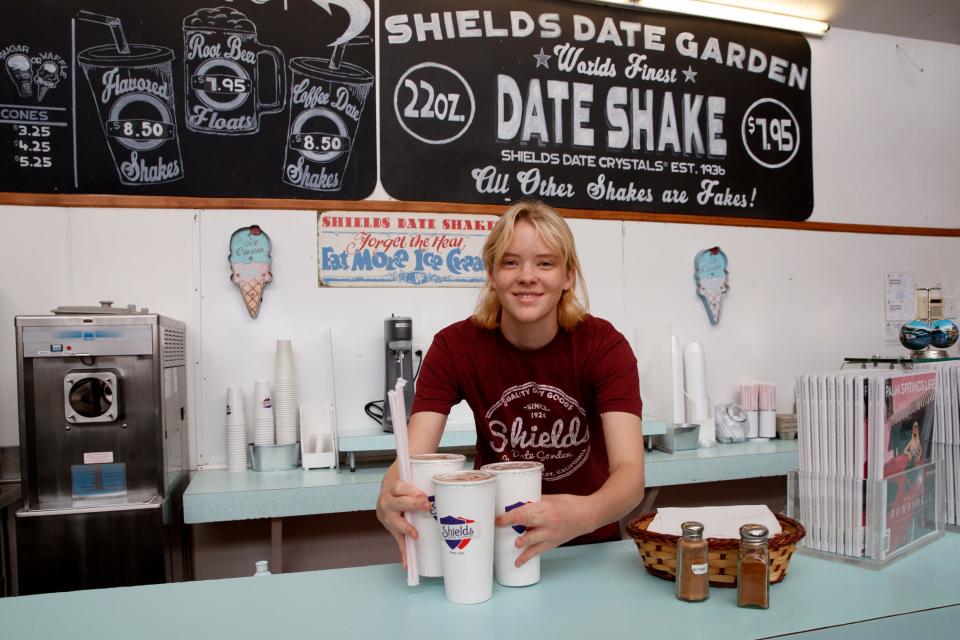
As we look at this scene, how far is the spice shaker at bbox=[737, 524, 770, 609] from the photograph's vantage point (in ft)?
3.36

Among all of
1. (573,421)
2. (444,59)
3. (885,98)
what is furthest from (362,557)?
(885,98)

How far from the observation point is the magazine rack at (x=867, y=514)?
1.24 meters

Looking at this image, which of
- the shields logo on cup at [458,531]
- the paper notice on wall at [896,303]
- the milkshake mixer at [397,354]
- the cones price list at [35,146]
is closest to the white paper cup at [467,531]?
the shields logo on cup at [458,531]

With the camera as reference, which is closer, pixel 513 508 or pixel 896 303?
pixel 513 508

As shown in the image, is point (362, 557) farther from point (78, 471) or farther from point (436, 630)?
point (436, 630)

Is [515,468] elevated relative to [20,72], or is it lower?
lower

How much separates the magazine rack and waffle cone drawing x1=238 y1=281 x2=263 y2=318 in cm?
216

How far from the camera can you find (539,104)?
3254mm

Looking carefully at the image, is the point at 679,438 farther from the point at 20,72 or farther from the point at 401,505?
the point at 20,72

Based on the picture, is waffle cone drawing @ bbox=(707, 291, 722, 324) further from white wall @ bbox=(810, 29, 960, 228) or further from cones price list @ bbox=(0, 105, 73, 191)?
cones price list @ bbox=(0, 105, 73, 191)

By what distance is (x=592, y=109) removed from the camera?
334 centimetres

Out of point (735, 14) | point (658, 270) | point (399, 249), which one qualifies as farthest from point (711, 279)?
point (399, 249)

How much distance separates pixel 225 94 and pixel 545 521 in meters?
2.50

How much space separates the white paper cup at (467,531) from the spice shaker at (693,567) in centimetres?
30
